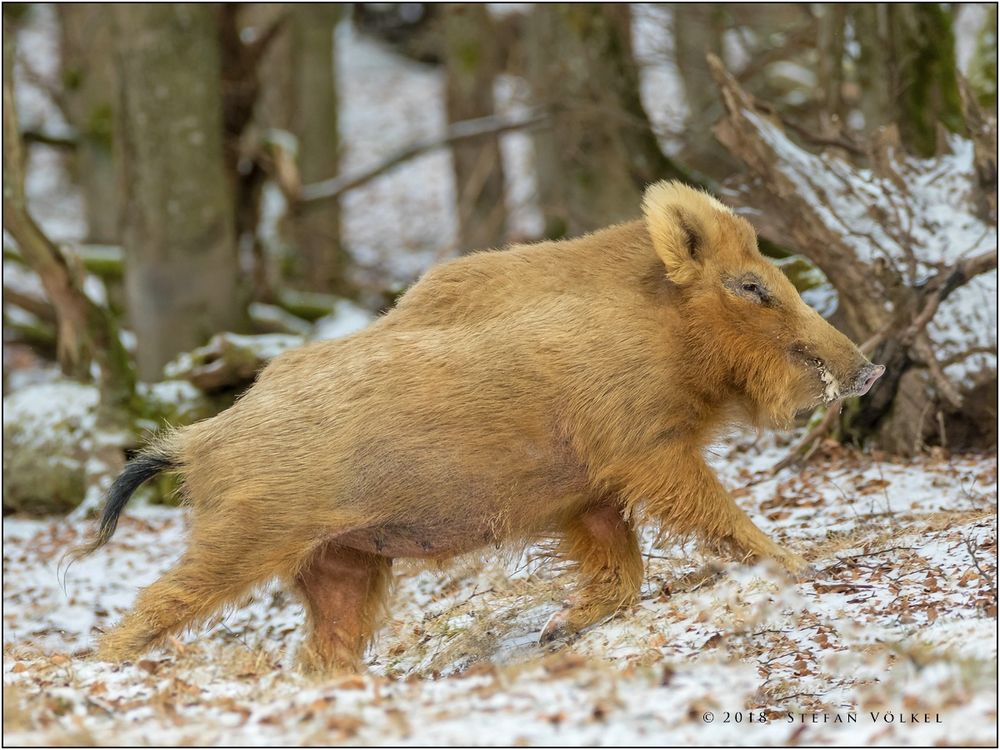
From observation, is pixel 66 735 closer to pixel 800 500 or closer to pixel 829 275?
pixel 800 500

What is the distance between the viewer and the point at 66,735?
4355 millimetres

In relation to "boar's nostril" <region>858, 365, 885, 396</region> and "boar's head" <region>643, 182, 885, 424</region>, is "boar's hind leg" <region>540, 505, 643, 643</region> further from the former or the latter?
"boar's nostril" <region>858, 365, 885, 396</region>

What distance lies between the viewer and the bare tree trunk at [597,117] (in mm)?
11789

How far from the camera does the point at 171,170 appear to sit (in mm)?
12062

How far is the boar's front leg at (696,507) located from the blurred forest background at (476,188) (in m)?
2.43

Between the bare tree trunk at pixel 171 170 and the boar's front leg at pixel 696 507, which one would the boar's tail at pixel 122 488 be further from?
the bare tree trunk at pixel 171 170

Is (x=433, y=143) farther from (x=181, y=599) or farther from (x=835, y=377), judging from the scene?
(x=181, y=599)

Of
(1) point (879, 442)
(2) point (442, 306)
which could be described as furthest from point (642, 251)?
(1) point (879, 442)

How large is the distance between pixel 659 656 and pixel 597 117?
7.91m

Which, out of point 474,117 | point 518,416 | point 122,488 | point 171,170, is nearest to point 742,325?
point 518,416

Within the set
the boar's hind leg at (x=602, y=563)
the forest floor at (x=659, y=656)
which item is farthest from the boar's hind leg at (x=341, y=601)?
the boar's hind leg at (x=602, y=563)

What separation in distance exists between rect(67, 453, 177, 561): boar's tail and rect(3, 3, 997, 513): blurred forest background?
2.45 feet

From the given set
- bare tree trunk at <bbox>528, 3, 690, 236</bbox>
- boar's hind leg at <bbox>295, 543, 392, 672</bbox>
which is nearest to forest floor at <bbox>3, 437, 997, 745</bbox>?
boar's hind leg at <bbox>295, 543, 392, 672</bbox>

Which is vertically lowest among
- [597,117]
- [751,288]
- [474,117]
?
[751,288]
